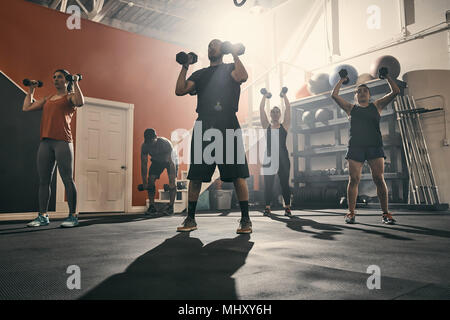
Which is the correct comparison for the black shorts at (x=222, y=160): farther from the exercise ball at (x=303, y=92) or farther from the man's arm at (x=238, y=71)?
the exercise ball at (x=303, y=92)

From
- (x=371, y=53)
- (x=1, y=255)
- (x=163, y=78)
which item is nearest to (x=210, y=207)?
(x=163, y=78)

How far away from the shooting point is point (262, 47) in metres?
9.31

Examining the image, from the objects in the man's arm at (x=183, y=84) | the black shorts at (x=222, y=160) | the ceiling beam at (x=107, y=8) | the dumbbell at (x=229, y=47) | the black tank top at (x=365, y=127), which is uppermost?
the ceiling beam at (x=107, y=8)

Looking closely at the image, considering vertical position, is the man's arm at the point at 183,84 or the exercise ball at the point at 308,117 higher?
the exercise ball at the point at 308,117

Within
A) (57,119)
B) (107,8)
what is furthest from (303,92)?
(57,119)

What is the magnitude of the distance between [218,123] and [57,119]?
62.2 inches

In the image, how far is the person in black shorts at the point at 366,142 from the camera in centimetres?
297

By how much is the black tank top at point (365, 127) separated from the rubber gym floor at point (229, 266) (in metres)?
0.93

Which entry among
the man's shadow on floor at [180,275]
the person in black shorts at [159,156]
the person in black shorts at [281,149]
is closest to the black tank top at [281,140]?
the person in black shorts at [281,149]

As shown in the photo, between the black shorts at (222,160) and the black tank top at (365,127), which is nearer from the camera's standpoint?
the black shorts at (222,160)

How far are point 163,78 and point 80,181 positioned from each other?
105 inches

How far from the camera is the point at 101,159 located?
603cm

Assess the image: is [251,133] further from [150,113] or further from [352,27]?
[352,27]

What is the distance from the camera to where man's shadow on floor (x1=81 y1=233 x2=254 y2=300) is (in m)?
1.01
